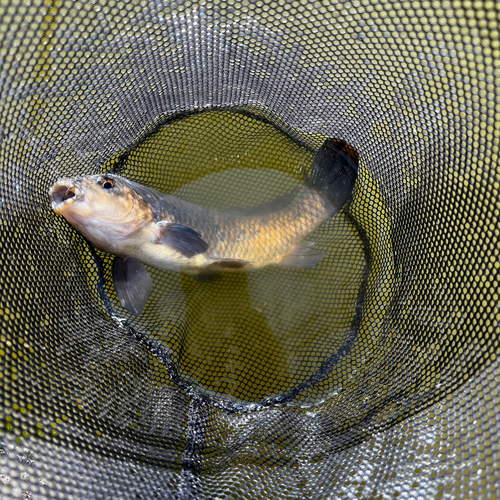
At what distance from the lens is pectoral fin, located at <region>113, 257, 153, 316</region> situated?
2.28 meters

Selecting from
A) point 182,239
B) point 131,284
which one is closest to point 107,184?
point 182,239

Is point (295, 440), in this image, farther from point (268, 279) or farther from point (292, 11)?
point (292, 11)

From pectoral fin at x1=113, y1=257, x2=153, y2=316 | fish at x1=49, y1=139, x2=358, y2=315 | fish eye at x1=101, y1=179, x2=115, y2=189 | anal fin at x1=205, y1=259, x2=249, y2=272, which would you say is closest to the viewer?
fish eye at x1=101, y1=179, x2=115, y2=189

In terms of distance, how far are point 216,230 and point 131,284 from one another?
22.5 inches

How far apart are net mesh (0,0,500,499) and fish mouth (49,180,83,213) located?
28 cm

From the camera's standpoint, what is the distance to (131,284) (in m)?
2.30

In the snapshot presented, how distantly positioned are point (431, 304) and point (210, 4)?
192 centimetres

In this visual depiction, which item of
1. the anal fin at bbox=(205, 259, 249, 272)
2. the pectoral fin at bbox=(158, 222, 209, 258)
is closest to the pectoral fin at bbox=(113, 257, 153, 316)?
the pectoral fin at bbox=(158, 222, 209, 258)

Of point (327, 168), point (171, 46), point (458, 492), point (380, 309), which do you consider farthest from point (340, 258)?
point (171, 46)

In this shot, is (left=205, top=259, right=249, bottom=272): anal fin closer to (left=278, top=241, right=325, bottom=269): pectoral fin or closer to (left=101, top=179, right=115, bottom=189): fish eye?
(left=278, top=241, right=325, bottom=269): pectoral fin

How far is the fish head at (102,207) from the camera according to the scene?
185 cm

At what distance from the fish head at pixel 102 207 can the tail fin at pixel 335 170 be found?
1.04m

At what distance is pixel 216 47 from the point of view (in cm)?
222

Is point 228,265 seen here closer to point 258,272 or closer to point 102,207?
point 258,272
